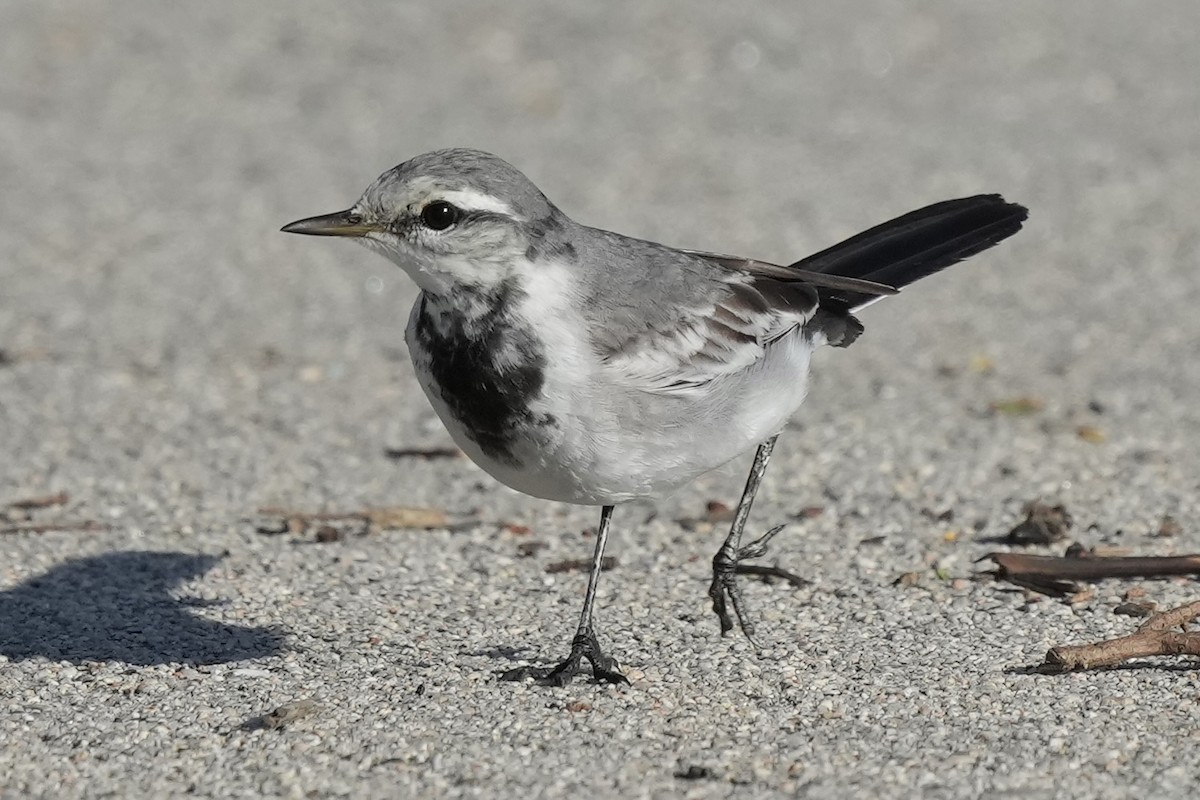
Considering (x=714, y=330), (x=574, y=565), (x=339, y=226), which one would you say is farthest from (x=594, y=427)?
(x=574, y=565)

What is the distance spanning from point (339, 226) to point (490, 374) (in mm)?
741

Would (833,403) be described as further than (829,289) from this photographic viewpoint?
Yes

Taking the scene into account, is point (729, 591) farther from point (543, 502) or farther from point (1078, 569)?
point (543, 502)

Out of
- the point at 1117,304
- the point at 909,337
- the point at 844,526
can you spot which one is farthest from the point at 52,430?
the point at 1117,304

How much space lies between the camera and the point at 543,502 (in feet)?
26.5

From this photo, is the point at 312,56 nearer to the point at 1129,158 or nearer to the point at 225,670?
the point at 1129,158

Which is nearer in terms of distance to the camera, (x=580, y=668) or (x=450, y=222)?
(x=450, y=222)

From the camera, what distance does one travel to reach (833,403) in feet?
31.0

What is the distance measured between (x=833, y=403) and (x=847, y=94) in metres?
6.13

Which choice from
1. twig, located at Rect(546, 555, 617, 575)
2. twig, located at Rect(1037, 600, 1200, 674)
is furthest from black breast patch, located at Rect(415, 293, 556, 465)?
twig, located at Rect(1037, 600, 1200, 674)

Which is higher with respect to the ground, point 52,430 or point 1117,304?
point 1117,304

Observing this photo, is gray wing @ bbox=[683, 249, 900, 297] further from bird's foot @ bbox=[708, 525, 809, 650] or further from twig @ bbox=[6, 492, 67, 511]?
twig @ bbox=[6, 492, 67, 511]

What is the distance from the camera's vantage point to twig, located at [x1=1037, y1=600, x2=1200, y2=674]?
18.6ft

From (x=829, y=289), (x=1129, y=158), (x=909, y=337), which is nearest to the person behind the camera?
(x=829, y=289)
